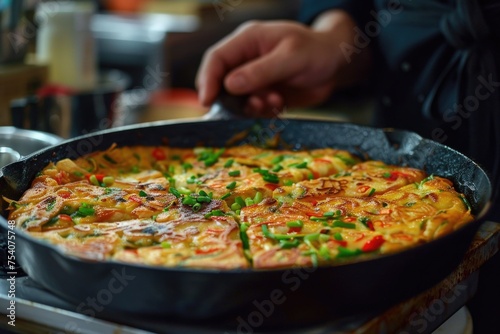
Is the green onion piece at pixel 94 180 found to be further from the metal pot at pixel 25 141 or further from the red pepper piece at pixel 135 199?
the metal pot at pixel 25 141

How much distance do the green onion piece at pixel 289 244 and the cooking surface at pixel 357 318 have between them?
19cm

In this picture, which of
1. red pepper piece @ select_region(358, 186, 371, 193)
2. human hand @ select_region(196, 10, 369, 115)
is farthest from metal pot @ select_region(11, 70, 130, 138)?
red pepper piece @ select_region(358, 186, 371, 193)

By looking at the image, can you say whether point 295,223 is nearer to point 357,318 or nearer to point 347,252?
point 347,252

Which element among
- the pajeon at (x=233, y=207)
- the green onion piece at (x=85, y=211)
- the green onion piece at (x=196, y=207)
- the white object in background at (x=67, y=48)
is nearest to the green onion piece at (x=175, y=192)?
the pajeon at (x=233, y=207)

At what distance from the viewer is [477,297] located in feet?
6.11

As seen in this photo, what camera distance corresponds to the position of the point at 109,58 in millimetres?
5426

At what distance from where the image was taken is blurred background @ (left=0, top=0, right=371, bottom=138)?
272cm

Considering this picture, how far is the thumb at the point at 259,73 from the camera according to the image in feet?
7.69

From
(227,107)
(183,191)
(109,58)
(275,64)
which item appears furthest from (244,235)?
(109,58)

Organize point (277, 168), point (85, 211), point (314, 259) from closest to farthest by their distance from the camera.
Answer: point (314, 259)
point (85, 211)
point (277, 168)

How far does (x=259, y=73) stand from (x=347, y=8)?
70 cm

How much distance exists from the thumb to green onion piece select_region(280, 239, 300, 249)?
3.46 ft

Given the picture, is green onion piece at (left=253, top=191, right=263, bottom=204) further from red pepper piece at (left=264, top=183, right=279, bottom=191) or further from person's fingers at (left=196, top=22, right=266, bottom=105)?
person's fingers at (left=196, top=22, right=266, bottom=105)

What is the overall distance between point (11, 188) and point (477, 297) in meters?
1.26
